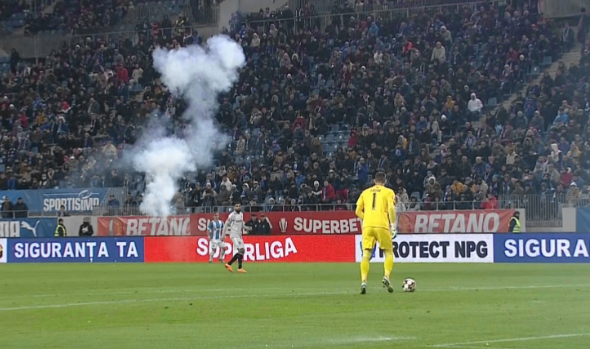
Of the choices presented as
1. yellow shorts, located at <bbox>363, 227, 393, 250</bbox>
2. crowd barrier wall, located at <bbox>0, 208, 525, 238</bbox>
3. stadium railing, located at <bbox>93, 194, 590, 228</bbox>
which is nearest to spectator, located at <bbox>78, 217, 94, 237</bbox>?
crowd barrier wall, located at <bbox>0, 208, 525, 238</bbox>

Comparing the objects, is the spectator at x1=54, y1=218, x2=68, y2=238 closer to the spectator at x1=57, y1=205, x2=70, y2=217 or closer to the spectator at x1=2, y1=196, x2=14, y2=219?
the spectator at x1=57, y1=205, x2=70, y2=217

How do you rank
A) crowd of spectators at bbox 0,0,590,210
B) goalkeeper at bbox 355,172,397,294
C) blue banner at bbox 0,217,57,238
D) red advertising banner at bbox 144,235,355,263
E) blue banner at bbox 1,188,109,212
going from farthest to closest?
1. blue banner at bbox 0,217,57,238
2. blue banner at bbox 1,188,109,212
3. red advertising banner at bbox 144,235,355,263
4. crowd of spectators at bbox 0,0,590,210
5. goalkeeper at bbox 355,172,397,294

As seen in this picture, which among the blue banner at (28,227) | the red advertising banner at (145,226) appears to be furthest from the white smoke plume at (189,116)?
the blue banner at (28,227)

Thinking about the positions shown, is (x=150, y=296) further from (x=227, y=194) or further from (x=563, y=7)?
(x=563, y=7)

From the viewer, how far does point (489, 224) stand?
42.0 m

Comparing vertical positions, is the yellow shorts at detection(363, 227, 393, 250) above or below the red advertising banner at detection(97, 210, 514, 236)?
below

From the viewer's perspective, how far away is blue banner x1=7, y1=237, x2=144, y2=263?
159 feet

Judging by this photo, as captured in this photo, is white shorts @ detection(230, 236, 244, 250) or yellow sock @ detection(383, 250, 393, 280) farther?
white shorts @ detection(230, 236, 244, 250)

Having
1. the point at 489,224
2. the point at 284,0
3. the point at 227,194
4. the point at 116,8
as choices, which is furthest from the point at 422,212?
the point at 116,8

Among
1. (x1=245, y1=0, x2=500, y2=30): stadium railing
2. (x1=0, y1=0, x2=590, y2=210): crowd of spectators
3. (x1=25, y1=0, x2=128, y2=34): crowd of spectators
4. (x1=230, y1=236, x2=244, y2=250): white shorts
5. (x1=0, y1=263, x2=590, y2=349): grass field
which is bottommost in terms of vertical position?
(x1=0, y1=263, x2=590, y2=349): grass field

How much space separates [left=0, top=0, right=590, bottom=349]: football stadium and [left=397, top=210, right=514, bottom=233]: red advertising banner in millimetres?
79

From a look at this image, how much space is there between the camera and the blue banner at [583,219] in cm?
3934

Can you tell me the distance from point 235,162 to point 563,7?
16.1 m

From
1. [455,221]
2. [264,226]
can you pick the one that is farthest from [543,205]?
[264,226]
